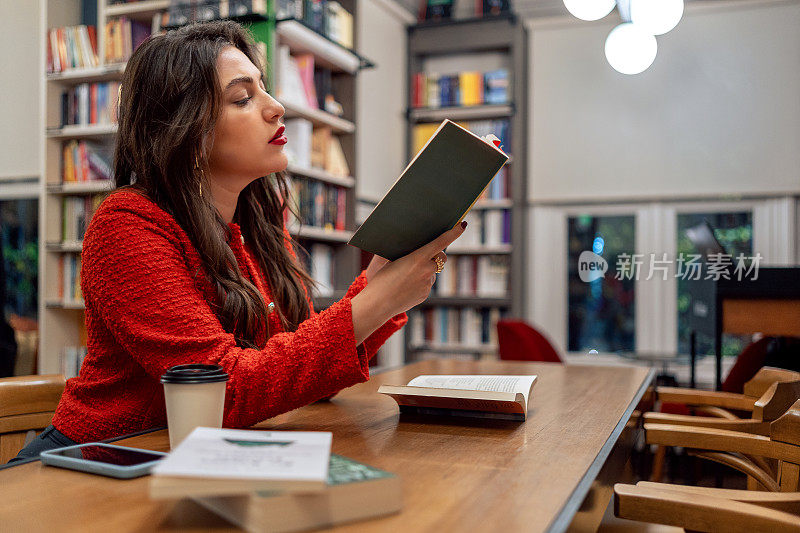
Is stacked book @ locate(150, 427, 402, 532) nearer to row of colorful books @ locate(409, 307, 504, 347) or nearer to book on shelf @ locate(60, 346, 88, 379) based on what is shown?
book on shelf @ locate(60, 346, 88, 379)

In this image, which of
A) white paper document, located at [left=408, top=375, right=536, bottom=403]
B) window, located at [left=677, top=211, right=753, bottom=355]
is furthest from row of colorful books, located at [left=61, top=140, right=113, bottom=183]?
window, located at [left=677, top=211, right=753, bottom=355]

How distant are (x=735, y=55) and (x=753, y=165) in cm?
72

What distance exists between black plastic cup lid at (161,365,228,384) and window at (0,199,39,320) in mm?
2361

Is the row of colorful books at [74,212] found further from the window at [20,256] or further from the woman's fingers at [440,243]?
the woman's fingers at [440,243]

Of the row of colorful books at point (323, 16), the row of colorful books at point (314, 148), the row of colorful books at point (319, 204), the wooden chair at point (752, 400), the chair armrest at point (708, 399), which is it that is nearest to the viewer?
the wooden chair at point (752, 400)

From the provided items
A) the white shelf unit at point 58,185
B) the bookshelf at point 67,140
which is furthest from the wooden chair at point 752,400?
the white shelf unit at point 58,185

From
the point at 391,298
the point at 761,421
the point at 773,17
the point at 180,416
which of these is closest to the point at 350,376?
the point at 391,298

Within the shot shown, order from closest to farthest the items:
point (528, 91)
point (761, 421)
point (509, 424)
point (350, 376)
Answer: point (350, 376) → point (509, 424) → point (761, 421) → point (528, 91)

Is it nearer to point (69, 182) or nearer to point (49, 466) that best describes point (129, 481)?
point (49, 466)

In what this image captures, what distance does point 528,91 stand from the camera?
5.00 meters

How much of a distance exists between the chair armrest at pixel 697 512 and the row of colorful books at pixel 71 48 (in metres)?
3.00

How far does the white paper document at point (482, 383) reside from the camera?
3.90 feet

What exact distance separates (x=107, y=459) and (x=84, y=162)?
2641 mm

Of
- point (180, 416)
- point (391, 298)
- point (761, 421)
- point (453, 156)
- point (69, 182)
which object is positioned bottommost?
point (761, 421)
